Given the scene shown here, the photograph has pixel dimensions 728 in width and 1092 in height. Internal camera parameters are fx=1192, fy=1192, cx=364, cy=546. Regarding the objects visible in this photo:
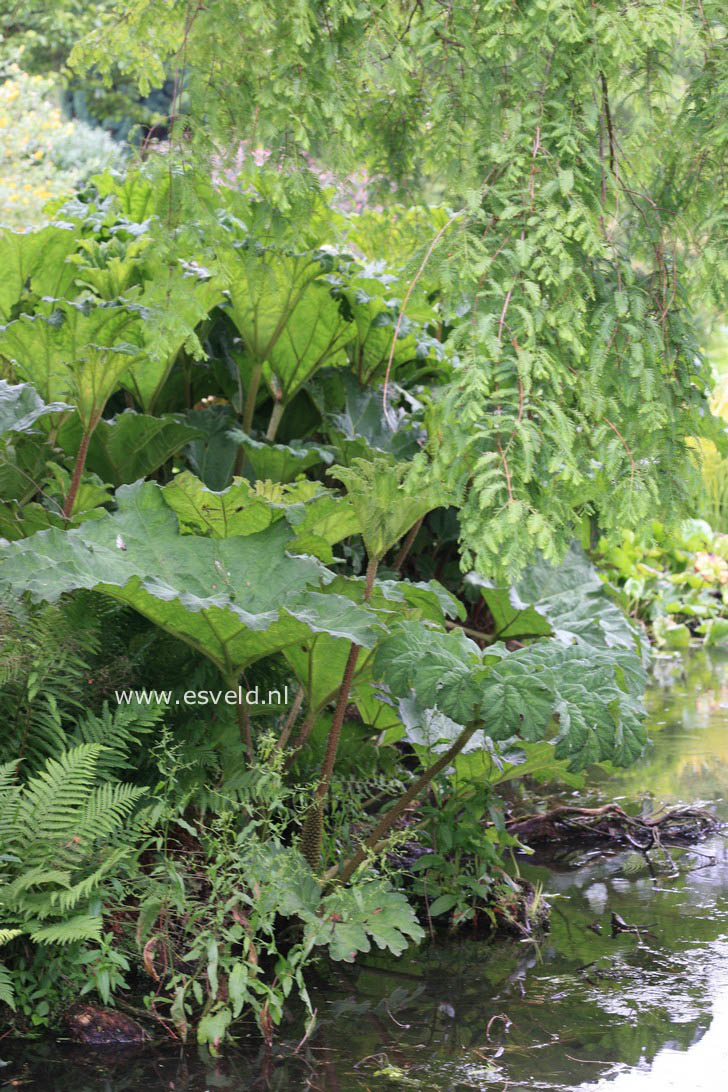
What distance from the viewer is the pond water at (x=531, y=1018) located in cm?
216

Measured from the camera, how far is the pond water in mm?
2162

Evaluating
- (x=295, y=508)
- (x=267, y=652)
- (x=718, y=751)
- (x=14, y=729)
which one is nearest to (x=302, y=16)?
(x=295, y=508)

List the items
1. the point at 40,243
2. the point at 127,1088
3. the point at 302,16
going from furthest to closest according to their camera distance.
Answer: the point at 40,243 < the point at 302,16 < the point at 127,1088

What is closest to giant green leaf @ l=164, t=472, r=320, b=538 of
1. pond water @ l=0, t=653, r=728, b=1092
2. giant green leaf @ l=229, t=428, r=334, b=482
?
giant green leaf @ l=229, t=428, r=334, b=482

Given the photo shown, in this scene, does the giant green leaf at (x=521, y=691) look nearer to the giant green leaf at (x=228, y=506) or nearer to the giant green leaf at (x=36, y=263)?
the giant green leaf at (x=228, y=506)

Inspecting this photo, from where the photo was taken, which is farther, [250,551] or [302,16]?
[250,551]

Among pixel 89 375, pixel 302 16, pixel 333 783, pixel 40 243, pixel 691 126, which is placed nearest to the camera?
pixel 302 16

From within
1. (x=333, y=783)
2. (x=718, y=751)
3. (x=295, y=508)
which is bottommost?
(x=718, y=751)

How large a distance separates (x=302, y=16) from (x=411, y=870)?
6.70ft

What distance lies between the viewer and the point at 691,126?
2529 millimetres

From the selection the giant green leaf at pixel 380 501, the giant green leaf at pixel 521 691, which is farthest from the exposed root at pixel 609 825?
the giant green leaf at pixel 380 501

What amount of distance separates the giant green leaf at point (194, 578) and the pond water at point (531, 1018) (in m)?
0.78

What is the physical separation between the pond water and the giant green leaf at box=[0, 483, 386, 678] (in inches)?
30.8

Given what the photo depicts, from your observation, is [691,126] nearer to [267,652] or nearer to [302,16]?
[302,16]
